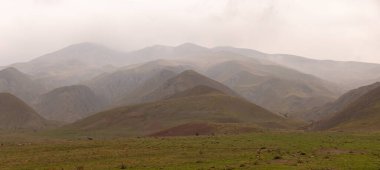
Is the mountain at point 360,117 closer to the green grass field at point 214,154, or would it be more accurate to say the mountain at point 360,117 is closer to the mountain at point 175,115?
the mountain at point 175,115

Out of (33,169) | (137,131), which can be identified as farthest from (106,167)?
(137,131)

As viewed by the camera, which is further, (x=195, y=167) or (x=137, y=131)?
(x=137, y=131)

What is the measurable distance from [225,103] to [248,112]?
1209 cm

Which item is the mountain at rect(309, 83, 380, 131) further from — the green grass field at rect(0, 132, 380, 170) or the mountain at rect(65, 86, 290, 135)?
the green grass field at rect(0, 132, 380, 170)

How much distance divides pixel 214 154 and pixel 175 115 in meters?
117

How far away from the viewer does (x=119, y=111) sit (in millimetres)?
178125

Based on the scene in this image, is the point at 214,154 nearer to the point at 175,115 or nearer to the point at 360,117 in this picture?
the point at 360,117

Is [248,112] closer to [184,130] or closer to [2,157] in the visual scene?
[184,130]

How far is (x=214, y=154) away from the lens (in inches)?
1913

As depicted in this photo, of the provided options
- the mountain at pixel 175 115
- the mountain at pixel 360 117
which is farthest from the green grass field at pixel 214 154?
the mountain at pixel 175 115

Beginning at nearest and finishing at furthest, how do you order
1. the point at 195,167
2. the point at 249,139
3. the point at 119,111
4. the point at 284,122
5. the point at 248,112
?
1. the point at 195,167
2. the point at 249,139
3. the point at 284,122
4. the point at 248,112
5. the point at 119,111

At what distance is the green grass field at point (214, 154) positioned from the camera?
1585 inches

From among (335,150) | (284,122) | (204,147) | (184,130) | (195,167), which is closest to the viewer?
(195,167)

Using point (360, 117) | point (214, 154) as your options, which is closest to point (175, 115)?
point (360, 117)
